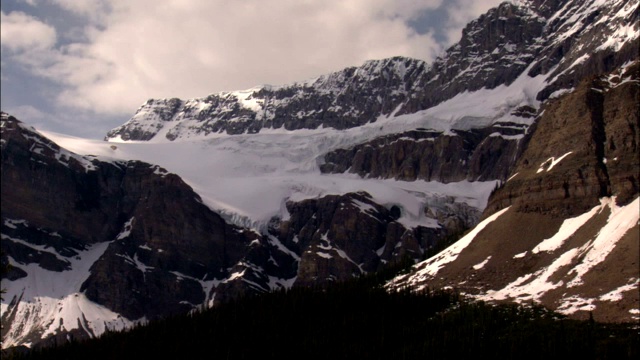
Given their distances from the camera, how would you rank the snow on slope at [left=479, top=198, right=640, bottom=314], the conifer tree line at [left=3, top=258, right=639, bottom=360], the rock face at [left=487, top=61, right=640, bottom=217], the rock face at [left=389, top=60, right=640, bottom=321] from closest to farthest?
the conifer tree line at [left=3, top=258, right=639, bottom=360]
the rock face at [left=389, top=60, right=640, bottom=321]
the snow on slope at [left=479, top=198, right=640, bottom=314]
the rock face at [left=487, top=61, right=640, bottom=217]

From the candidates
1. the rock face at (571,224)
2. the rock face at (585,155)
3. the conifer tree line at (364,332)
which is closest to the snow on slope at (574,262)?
the rock face at (571,224)

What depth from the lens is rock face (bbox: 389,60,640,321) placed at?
133 meters

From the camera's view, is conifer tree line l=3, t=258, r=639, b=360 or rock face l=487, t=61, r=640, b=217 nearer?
conifer tree line l=3, t=258, r=639, b=360

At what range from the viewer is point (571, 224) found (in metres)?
159

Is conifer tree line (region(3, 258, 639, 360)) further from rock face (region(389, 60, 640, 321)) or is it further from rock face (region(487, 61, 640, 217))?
rock face (region(487, 61, 640, 217))

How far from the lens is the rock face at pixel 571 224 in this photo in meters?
133

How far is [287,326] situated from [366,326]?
55.0ft

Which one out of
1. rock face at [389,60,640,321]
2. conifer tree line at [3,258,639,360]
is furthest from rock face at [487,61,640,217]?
conifer tree line at [3,258,639,360]

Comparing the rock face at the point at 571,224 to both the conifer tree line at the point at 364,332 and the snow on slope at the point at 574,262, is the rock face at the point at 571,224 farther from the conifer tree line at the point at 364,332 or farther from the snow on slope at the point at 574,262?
the conifer tree line at the point at 364,332

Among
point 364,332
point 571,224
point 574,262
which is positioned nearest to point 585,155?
point 571,224

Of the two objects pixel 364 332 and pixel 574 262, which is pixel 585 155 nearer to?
pixel 574 262

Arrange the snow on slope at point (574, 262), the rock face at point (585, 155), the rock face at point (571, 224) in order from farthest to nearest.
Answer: the rock face at point (585, 155), the snow on slope at point (574, 262), the rock face at point (571, 224)

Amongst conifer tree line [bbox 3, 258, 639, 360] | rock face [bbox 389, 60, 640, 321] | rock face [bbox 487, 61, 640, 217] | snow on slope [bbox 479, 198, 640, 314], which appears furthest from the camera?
rock face [bbox 487, 61, 640, 217]

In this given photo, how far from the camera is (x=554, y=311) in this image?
422ft
